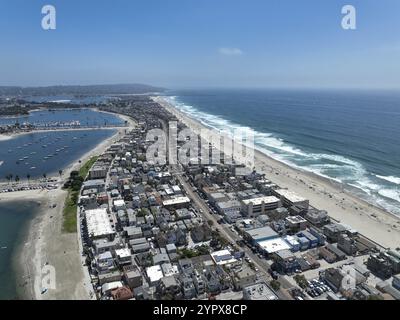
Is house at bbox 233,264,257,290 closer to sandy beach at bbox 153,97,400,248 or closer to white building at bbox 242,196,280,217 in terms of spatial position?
white building at bbox 242,196,280,217

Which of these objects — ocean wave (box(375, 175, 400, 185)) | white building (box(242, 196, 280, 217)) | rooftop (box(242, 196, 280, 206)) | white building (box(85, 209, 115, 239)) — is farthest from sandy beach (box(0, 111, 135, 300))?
ocean wave (box(375, 175, 400, 185))

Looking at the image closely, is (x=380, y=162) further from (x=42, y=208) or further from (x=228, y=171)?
(x=42, y=208)

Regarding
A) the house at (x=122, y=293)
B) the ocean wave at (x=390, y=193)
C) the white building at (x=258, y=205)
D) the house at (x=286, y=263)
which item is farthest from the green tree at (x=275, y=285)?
the ocean wave at (x=390, y=193)

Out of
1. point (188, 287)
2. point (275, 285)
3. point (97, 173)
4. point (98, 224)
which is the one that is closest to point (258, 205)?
point (275, 285)
